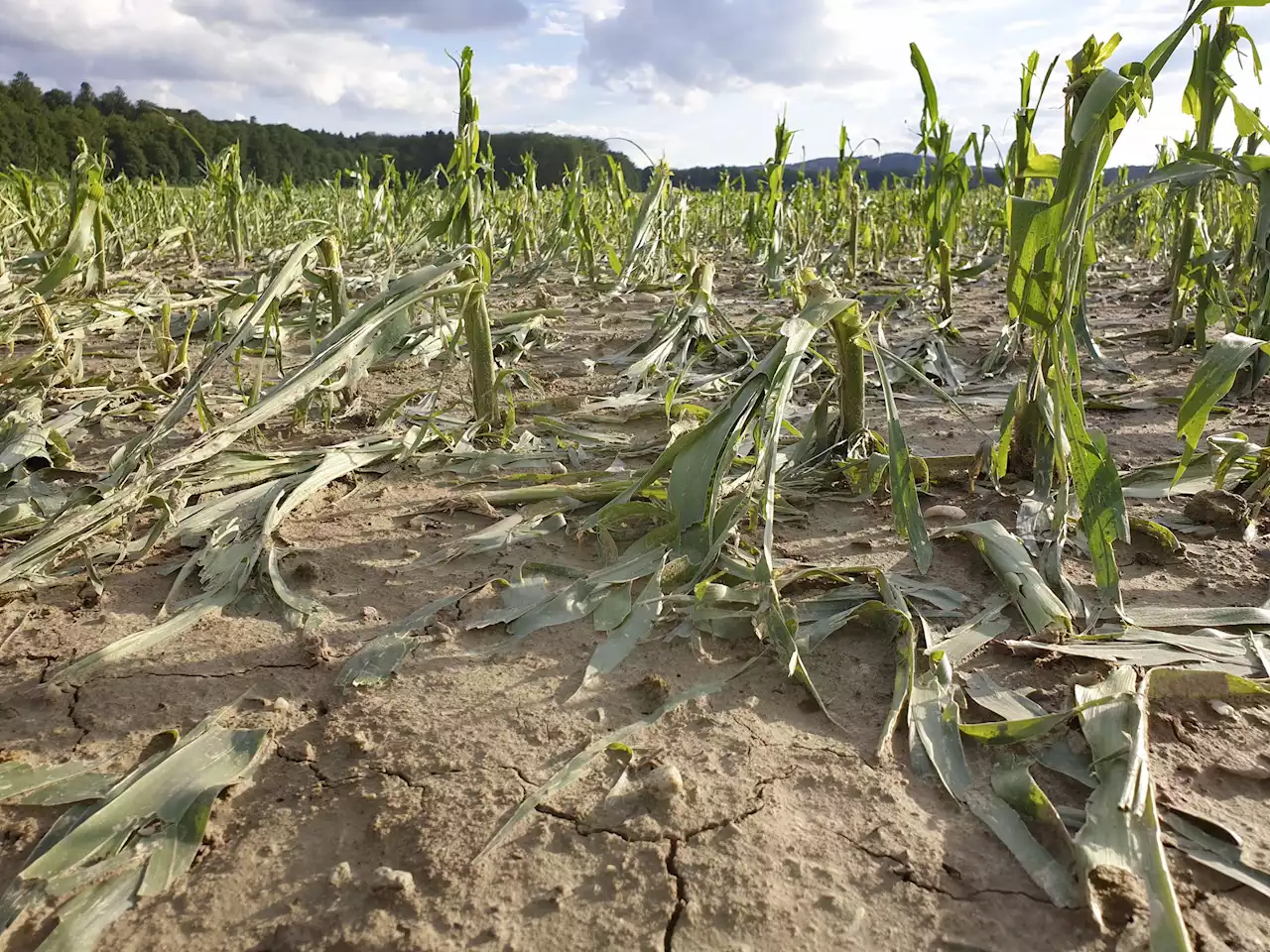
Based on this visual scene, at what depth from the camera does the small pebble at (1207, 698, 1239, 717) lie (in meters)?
1.14

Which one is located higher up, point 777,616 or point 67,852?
point 777,616

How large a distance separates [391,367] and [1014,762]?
2516 millimetres

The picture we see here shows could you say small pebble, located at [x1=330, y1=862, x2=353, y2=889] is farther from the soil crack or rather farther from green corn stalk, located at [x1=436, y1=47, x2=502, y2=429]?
green corn stalk, located at [x1=436, y1=47, x2=502, y2=429]

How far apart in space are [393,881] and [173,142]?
2755 centimetres

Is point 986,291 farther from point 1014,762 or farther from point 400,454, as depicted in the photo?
point 1014,762

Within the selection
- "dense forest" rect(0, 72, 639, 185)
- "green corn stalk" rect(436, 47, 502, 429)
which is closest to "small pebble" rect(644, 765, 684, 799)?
"green corn stalk" rect(436, 47, 502, 429)

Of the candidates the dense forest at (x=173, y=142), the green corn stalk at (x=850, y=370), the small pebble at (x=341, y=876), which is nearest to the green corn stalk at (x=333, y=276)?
the green corn stalk at (x=850, y=370)

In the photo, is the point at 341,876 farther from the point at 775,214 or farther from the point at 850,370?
the point at 775,214

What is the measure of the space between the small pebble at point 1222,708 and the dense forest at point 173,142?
7.52m

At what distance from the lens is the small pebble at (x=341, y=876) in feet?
3.01

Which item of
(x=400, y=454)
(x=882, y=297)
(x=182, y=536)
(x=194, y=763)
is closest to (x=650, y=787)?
(x=194, y=763)

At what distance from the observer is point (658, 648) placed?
4.43 feet

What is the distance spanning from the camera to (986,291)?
4758 millimetres

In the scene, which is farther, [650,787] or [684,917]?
[650,787]
